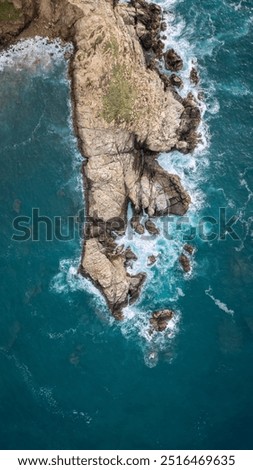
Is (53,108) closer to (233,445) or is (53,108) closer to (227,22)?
(227,22)

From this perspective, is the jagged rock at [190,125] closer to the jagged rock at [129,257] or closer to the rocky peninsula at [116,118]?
the rocky peninsula at [116,118]

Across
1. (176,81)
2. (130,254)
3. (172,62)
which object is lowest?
(130,254)

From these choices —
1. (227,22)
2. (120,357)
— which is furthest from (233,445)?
(227,22)

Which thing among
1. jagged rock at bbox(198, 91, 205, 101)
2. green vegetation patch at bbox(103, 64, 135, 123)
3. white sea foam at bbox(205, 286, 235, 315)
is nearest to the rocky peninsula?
green vegetation patch at bbox(103, 64, 135, 123)

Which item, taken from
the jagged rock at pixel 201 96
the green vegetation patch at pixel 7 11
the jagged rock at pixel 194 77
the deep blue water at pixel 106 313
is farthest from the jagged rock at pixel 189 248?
the green vegetation patch at pixel 7 11

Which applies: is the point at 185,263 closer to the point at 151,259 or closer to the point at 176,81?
the point at 151,259

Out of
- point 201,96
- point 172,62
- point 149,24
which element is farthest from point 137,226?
point 149,24
